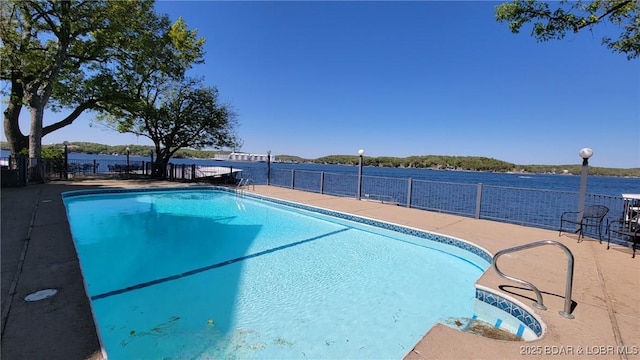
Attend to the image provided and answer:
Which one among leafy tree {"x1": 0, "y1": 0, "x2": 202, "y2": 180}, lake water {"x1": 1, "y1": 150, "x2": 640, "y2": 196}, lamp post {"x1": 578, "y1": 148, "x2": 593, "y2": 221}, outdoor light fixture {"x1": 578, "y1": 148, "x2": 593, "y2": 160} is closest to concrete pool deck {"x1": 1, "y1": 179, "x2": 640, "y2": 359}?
lamp post {"x1": 578, "y1": 148, "x2": 593, "y2": 221}

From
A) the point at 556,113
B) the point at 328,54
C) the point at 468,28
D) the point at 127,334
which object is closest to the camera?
the point at 127,334

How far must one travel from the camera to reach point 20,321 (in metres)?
2.25

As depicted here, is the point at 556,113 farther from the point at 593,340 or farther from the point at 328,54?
the point at 593,340

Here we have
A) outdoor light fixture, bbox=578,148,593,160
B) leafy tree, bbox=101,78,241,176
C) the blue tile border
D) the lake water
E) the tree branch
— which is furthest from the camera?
the lake water

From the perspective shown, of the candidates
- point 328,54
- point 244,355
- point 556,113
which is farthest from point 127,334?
point 556,113

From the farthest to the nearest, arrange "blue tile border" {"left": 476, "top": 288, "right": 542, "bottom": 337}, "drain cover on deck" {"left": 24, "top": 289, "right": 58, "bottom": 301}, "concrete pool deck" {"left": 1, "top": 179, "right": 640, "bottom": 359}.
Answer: "blue tile border" {"left": 476, "top": 288, "right": 542, "bottom": 337} → "drain cover on deck" {"left": 24, "top": 289, "right": 58, "bottom": 301} → "concrete pool deck" {"left": 1, "top": 179, "right": 640, "bottom": 359}

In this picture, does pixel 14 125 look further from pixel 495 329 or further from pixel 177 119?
pixel 495 329

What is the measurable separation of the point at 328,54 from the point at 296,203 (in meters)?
11.7

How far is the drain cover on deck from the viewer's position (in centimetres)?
261

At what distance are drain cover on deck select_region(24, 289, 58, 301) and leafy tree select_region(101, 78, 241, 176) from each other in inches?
544

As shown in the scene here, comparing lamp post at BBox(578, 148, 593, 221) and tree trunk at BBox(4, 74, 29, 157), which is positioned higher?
tree trunk at BBox(4, 74, 29, 157)

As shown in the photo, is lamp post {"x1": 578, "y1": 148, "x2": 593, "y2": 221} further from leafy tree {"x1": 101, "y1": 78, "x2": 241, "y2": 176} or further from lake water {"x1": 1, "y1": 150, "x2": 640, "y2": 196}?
leafy tree {"x1": 101, "y1": 78, "x2": 241, "y2": 176}

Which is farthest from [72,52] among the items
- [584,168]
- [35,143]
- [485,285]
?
[584,168]

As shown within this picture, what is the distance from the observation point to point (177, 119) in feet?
50.0
